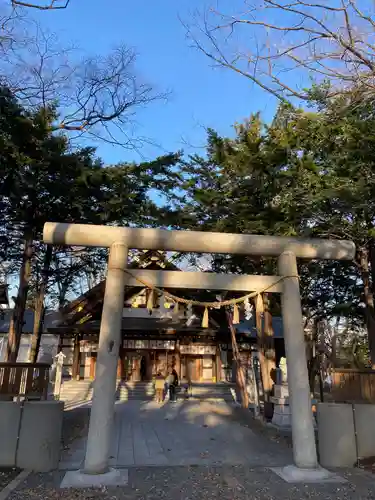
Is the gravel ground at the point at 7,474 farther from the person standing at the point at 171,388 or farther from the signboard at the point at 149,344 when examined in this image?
the signboard at the point at 149,344

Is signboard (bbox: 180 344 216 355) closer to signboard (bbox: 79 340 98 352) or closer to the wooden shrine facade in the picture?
the wooden shrine facade

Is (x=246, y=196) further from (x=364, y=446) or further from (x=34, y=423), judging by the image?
(x=34, y=423)

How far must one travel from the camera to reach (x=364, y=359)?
3181cm

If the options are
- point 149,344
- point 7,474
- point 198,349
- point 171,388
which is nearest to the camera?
point 7,474

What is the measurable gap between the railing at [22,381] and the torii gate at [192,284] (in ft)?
8.77

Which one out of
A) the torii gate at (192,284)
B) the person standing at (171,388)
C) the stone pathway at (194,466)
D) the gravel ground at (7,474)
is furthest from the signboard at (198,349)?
the gravel ground at (7,474)

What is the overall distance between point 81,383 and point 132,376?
3.48 meters

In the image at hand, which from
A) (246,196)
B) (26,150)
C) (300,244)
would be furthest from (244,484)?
(26,150)

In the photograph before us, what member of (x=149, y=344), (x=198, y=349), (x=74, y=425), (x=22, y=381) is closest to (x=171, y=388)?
(x=149, y=344)

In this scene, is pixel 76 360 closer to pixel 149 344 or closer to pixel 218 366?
pixel 149 344

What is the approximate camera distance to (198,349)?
23859mm

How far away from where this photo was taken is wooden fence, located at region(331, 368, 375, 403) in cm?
779

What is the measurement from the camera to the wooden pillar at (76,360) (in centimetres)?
2219

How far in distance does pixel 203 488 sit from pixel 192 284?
3.21m
